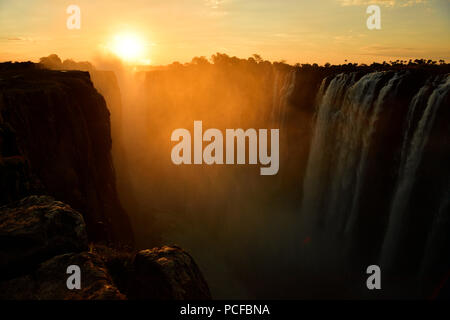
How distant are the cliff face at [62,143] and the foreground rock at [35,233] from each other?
7.22 ft

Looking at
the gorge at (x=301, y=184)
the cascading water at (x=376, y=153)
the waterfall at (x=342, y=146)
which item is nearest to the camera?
the cascading water at (x=376, y=153)

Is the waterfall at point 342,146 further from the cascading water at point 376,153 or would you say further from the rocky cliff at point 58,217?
the rocky cliff at point 58,217

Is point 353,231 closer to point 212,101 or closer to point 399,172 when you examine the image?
point 399,172

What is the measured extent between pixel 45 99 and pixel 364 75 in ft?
63.9

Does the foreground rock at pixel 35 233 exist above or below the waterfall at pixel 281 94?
below

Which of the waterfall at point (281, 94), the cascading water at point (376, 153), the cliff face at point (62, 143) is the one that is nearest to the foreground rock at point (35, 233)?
the cliff face at point (62, 143)

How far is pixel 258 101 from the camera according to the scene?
3309cm

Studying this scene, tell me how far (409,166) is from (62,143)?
1876 cm

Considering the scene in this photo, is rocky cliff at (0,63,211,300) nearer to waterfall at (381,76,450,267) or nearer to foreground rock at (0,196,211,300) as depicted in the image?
foreground rock at (0,196,211,300)

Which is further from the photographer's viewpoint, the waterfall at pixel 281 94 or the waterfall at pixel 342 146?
the waterfall at pixel 281 94

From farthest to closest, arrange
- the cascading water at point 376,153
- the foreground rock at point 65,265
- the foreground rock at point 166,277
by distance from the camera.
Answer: the cascading water at point 376,153 → the foreground rock at point 166,277 → the foreground rock at point 65,265

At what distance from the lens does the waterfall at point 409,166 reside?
13.4 m

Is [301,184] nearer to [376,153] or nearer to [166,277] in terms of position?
[376,153]
